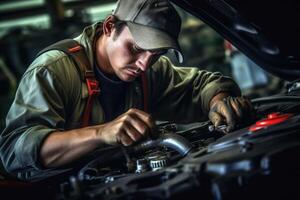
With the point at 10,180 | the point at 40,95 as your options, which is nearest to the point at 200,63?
the point at 40,95

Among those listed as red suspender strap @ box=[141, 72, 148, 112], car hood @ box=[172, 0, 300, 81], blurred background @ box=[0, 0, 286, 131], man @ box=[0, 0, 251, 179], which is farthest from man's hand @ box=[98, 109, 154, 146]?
blurred background @ box=[0, 0, 286, 131]

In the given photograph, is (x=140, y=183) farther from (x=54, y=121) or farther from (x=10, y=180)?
(x=54, y=121)

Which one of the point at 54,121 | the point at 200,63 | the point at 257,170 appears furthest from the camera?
the point at 200,63

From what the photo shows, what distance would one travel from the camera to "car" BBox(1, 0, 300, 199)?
3.66 feet

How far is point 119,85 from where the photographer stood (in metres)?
2.08

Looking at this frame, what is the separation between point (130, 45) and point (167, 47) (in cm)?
16

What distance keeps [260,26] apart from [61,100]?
86 centimetres

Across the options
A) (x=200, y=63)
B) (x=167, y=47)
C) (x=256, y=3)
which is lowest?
(x=200, y=63)

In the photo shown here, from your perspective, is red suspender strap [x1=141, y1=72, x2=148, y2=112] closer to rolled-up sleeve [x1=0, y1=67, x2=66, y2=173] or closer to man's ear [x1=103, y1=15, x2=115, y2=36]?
man's ear [x1=103, y1=15, x2=115, y2=36]

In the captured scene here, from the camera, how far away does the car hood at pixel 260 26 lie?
1812mm

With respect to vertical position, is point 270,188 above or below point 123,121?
below

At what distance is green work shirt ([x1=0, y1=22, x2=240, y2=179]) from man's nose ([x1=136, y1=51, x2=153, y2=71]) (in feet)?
Result: 0.77

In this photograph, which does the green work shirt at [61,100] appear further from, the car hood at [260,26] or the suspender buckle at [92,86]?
the car hood at [260,26]

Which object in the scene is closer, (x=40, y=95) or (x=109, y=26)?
(x=40, y=95)
